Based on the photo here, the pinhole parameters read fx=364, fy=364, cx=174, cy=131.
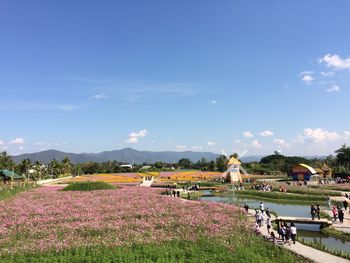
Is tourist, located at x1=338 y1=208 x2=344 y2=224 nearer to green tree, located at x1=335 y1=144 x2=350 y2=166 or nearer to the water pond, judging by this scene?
the water pond

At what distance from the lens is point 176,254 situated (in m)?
20.7

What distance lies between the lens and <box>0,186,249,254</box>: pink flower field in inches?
891

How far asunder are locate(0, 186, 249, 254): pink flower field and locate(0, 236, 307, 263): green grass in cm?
81

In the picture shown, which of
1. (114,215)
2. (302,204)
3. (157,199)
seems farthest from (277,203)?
(114,215)

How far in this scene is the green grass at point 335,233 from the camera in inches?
1086

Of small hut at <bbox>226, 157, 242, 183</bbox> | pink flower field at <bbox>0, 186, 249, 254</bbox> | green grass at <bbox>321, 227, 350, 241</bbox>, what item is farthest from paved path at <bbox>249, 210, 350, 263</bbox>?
small hut at <bbox>226, 157, 242, 183</bbox>

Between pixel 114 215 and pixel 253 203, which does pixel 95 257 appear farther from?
pixel 253 203

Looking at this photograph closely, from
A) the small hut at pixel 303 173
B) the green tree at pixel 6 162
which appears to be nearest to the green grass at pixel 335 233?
the small hut at pixel 303 173

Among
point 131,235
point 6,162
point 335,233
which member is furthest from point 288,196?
point 6,162

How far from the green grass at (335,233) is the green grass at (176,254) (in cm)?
821

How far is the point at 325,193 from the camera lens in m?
51.4

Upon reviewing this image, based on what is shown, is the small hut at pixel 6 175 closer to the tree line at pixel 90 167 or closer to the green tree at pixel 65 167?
the tree line at pixel 90 167

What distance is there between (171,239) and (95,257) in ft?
17.4

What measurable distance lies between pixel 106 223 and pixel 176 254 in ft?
26.6
